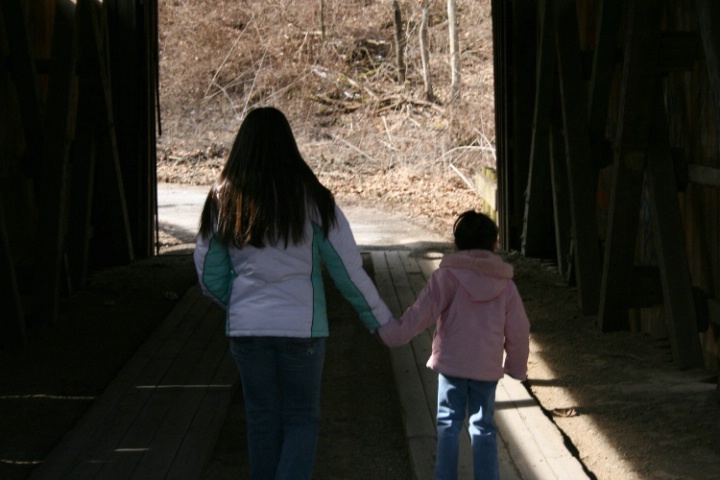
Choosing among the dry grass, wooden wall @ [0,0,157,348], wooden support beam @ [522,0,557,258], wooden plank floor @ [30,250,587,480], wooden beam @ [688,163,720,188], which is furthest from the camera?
the dry grass

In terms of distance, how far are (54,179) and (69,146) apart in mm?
998

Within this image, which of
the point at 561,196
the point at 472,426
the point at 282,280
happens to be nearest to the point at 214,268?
the point at 282,280

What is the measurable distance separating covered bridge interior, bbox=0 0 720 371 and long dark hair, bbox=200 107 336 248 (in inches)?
102

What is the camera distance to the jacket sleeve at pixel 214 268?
4301mm

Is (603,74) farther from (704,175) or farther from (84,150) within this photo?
Result: (84,150)

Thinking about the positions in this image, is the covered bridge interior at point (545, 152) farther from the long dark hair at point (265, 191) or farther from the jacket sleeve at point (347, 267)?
the long dark hair at point (265, 191)

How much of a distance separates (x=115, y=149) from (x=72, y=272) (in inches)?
53.5

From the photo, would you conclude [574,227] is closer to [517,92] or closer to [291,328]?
[517,92]

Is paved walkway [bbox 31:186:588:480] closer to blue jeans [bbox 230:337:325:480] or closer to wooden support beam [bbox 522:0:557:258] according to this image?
blue jeans [bbox 230:337:325:480]

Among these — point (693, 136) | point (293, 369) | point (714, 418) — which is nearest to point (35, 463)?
point (293, 369)

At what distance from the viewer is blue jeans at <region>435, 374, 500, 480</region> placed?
14.5 feet

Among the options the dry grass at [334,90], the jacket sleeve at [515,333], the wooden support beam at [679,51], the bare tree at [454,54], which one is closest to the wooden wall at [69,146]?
the jacket sleeve at [515,333]

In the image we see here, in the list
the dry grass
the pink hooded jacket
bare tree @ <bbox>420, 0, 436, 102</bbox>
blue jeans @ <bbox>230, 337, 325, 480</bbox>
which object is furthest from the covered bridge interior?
bare tree @ <bbox>420, 0, 436, 102</bbox>

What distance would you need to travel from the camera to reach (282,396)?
429 centimetres
